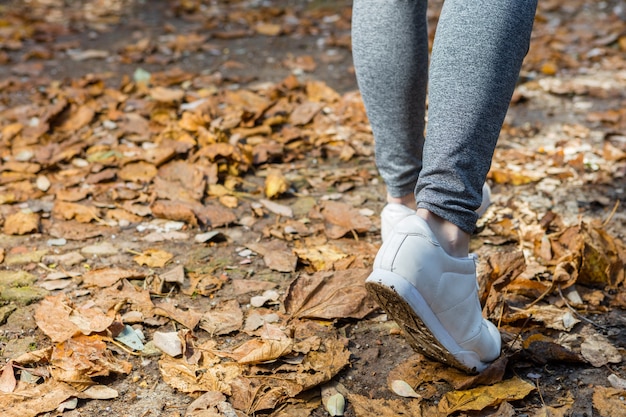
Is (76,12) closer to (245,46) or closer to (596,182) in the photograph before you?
(245,46)

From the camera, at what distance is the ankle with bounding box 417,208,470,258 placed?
1137 mm

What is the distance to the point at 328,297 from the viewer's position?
1555 millimetres

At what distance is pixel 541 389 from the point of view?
4.22 feet

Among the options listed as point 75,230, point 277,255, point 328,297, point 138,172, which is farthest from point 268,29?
point 328,297

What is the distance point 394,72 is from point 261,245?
690 mm

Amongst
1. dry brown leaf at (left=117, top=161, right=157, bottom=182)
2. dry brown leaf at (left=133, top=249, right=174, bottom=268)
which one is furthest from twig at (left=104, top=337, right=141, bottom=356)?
dry brown leaf at (left=117, top=161, right=157, bottom=182)

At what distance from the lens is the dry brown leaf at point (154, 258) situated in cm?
174

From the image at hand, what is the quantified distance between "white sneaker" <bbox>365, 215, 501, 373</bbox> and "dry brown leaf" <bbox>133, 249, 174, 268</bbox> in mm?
757

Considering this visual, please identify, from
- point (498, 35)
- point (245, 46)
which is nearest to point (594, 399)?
point (498, 35)

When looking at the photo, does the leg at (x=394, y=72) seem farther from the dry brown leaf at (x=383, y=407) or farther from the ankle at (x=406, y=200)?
the dry brown leaf at (x=383, y=407)

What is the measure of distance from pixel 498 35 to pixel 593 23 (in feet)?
11.7

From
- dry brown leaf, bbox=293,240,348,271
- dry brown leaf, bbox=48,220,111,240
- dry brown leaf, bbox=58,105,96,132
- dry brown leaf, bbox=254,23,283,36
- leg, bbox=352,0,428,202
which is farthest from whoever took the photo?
dry brown leaf, bbox=254,23,283,36

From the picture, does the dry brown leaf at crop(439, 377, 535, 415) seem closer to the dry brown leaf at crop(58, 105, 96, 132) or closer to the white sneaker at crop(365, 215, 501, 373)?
the white sneaker at crop(365, 215, 501, 373)

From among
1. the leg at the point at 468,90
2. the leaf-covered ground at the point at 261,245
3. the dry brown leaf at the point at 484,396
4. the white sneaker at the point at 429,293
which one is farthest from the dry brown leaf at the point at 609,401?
the leg at the point at 468,90
